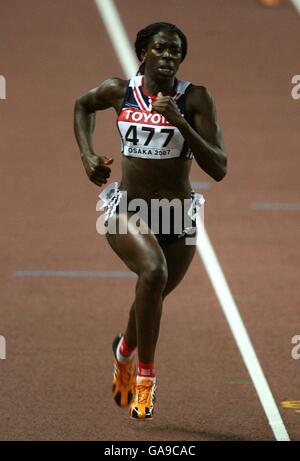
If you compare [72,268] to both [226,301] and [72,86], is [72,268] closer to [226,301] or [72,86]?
[226,301]

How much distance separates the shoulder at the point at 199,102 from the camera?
7.86 m

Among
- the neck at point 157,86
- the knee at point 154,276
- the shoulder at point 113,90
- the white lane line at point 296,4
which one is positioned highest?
the neck at point 157,86

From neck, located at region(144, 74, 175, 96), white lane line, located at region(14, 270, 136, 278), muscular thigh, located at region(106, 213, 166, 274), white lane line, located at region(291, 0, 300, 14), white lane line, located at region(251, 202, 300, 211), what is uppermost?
neck, located at region(144, 74, 175, 96)

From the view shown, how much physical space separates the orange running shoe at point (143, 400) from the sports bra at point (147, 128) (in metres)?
1.44

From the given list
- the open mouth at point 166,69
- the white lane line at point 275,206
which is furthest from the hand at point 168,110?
the white lane line at point 275,206

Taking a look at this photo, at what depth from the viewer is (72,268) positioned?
1180cm

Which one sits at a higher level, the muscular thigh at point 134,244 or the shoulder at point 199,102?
the shoulder at point 199,102

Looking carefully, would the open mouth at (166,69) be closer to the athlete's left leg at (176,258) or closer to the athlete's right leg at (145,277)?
the athlete's right leg at (145,277)

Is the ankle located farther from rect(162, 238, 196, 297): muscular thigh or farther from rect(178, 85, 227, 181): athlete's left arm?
rect(178, 85, 227, 181): athlete's left arm

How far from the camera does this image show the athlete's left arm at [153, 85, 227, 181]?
24.6 ft

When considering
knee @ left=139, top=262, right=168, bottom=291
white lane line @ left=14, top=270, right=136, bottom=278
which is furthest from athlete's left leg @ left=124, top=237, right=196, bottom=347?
white lane line @ left=14, top=270, right=136, bottom=278

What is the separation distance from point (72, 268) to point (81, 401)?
3.21 meters

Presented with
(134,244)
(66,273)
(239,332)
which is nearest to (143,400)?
(134,244)

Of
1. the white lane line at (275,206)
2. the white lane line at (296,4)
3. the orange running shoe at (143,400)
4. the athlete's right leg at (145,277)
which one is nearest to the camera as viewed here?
the athlete's right leg at (145,277)
